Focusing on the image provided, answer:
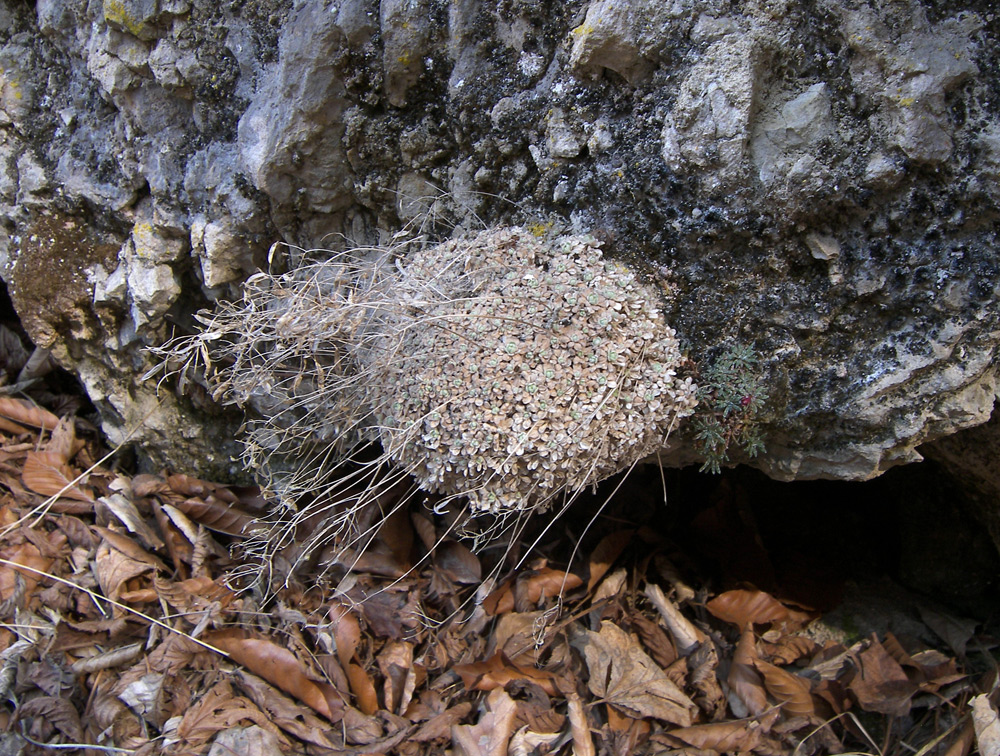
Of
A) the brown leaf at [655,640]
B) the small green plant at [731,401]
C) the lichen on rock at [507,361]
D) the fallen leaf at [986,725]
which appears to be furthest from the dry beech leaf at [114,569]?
the fallen leaf at [986,725]

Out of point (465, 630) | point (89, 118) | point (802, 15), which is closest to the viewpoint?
point (802, 15)

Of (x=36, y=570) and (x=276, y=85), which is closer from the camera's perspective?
(x=276, y=85)

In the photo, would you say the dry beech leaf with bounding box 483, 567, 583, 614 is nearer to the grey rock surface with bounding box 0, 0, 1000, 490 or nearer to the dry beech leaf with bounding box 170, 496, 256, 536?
the grey rock surface with bounding box 0, 0, 1000, 490

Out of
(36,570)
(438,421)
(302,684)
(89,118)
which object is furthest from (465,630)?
(89,118)

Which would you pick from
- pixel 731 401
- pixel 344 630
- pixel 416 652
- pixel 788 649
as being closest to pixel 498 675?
pixel 416 652

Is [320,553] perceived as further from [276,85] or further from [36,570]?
[276,85]

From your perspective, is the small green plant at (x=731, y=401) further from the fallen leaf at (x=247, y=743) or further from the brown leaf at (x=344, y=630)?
the fallen leaf at (x=247, y=743)
